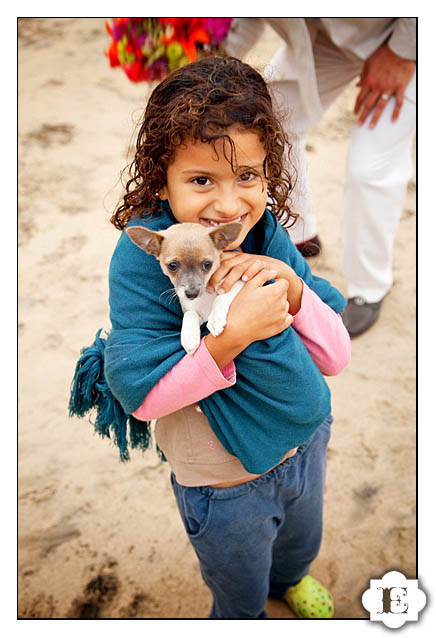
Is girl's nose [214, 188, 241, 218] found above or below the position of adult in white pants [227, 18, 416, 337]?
above

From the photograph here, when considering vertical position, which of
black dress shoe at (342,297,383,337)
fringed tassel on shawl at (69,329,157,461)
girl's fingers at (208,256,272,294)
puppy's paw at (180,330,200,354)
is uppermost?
girl's fingers at (208,256,272,294)

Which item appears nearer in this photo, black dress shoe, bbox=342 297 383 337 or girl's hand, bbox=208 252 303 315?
girl's hand, bbox=208 252 303 315

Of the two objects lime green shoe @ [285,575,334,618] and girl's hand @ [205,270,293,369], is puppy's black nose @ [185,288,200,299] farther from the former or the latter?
lime green shoe @ [285,575,334,618]

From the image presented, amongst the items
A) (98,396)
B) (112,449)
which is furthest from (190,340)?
(112,449)

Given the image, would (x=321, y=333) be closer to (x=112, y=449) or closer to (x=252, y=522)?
(x=252, y=522)

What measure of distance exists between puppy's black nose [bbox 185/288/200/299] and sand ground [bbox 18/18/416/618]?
0.69 meters

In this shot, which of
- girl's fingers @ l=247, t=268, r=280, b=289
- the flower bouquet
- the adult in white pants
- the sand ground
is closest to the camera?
girl's fingers @ l=247, t=268, r=280, b=289

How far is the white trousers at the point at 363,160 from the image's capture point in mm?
3111

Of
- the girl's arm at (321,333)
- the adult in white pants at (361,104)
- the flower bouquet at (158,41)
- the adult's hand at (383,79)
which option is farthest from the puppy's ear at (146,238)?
the adult's hand at (383,79)

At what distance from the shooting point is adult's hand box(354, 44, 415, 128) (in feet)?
9.71

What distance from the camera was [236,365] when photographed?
138 centimetres

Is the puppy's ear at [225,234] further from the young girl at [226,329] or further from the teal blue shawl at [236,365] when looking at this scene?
the teal blue shawl at [236,365]

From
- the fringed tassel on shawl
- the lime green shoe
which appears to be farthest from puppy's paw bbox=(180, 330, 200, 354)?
the lime green shoe

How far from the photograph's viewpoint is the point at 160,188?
4.68 ft
